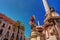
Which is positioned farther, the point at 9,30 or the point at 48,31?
the point at 9,30

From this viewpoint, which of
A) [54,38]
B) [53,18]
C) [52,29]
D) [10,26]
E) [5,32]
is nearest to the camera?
[54,38]

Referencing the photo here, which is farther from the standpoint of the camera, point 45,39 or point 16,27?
point 16,27

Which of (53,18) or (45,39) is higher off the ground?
(53,18)

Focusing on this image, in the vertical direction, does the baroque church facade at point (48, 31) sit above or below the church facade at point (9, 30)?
below


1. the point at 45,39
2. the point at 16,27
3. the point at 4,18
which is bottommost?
the point at 45,39

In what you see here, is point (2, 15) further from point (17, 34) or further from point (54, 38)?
point (54, 38)

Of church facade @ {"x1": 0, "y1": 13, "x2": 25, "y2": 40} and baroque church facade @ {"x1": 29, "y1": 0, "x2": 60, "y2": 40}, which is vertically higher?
church facade @ {"x1": 0, "y1": 13, "x2": 25, "y2": 40}

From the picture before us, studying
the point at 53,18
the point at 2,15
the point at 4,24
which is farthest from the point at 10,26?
the point at 53,18

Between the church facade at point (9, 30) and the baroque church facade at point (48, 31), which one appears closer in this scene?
the baroque church facade at point (48, 31)

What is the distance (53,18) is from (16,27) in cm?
3824

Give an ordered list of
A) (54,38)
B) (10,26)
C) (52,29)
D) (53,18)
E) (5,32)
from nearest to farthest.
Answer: (54,38) → (52,29) → (53,18) → (5,32) → (10,26)

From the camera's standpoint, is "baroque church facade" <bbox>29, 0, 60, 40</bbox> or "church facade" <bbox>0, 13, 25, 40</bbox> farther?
"church facade" <bbox>0, 13, 25, 40</bbox>

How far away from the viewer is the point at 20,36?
5175 centimetres

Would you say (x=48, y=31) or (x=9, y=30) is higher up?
(x=9, y=30)
